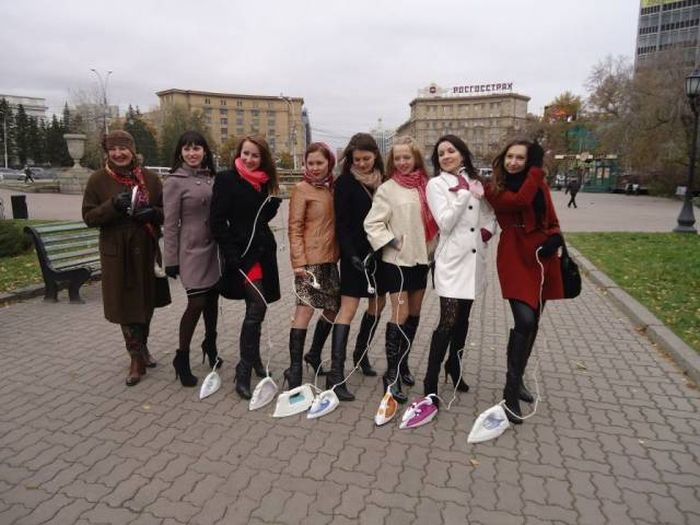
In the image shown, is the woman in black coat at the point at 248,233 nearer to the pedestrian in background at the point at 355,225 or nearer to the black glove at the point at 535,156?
the pedestrian in background at the point at 355,225

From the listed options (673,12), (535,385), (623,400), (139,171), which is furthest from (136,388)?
(673,12)

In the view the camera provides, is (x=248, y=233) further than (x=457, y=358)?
No

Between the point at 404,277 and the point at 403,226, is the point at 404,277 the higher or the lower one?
the lower one

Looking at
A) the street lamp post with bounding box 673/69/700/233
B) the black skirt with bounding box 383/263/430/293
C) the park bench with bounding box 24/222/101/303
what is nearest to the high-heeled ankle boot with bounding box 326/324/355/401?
the black skirt with bounding box 383/263/430/293

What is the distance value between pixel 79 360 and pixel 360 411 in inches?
108

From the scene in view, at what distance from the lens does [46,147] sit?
72375 mm

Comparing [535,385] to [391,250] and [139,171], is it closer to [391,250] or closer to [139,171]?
[391,250]

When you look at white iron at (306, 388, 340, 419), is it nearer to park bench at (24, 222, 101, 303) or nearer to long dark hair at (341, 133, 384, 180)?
long dark hair at (341, 133, 384, 180)

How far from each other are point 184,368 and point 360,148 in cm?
223

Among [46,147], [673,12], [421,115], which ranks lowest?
[46,147]

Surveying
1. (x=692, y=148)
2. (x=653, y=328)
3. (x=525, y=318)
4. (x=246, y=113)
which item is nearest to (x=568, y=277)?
(x=525, y=318)

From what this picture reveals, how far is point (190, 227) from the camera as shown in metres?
3.66

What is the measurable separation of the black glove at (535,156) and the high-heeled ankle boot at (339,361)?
1.71 meters

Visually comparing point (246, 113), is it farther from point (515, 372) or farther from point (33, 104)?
point (515, 372)
